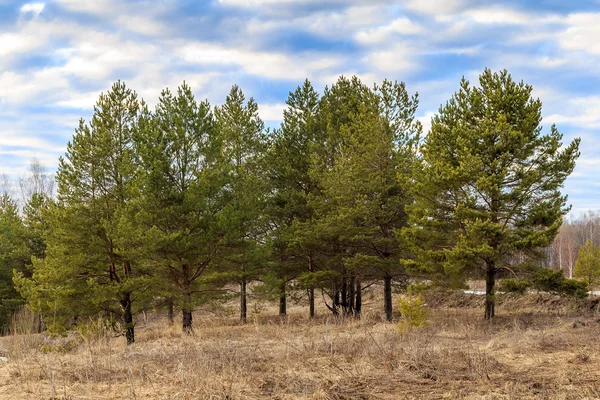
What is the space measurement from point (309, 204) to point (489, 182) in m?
8.63

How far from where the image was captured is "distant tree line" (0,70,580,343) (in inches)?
650

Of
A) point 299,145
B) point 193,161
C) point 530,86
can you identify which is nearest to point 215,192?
point 193,161

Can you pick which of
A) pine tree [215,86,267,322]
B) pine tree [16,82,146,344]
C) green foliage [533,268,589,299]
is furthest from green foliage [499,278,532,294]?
pine tree [16,82,146,344]

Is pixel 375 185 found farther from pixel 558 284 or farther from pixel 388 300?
pixel 558 284

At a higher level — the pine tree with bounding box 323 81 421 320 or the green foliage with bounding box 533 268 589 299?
the pine tree with bounding box 323 81 421 320

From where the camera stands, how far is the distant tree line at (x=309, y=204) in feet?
54.1

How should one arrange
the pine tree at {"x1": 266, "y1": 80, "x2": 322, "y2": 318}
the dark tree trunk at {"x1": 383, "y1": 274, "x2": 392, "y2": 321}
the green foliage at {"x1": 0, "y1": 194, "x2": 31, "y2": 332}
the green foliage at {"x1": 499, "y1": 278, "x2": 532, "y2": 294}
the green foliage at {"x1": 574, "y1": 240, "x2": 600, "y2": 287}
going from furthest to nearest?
1. the green foliage at {"x1": 0, "y1": 194, "x2": 31, "y2": 332}
2. the green foliage at {"x1": 574, "y1": 240, "x2": 600, "y2": 287}
3. the pine tree at {"x1": 266, "y1": 80, "x2": 322, "y2": 318}
4. the dark tree trunk at {"x1": 383, "y1": 274, "x2": 392, "y2": 321}
5. the green foliage at {"x1": 499, "y1": 278, "x2": 532, "y2": 294}

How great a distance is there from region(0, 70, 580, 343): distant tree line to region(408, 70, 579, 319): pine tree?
0.05 m

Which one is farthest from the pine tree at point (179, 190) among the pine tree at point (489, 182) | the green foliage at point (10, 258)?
the green foliage at point (10, 258)

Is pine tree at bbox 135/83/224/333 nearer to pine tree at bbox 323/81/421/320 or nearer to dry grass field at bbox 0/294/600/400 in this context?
pine tree at bbox 323/81/421/320

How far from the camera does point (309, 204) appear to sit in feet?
72.9

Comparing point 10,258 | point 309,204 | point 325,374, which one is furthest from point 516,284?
point 10,258

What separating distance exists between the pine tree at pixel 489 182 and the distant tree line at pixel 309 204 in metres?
0.05

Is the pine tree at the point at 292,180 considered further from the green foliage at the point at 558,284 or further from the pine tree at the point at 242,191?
the green foliage at the point at 558,284
